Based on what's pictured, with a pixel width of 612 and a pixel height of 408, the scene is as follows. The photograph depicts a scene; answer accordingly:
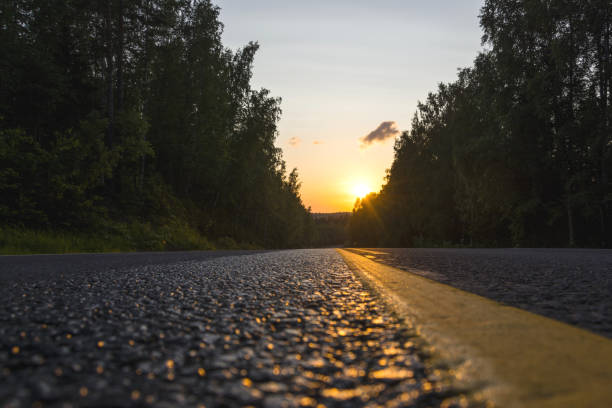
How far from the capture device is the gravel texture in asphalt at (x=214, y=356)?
2.43 feet

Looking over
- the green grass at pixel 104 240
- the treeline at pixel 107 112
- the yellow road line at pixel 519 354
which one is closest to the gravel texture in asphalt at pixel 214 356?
the yellow road line at pixel 519 354

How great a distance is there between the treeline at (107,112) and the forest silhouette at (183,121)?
0.08 meters

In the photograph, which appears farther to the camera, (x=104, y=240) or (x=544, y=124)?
(x=544, y=124)

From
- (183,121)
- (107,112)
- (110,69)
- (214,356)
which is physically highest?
(110,69)

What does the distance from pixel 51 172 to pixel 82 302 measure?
13.6 metres

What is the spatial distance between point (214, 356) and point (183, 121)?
2456cm

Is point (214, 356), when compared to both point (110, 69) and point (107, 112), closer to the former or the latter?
point (107, 112)

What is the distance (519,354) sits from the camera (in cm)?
98

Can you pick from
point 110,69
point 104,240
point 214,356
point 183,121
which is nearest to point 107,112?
point 110,69

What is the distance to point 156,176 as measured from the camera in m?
22.8

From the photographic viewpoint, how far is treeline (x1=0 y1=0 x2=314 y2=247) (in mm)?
12922

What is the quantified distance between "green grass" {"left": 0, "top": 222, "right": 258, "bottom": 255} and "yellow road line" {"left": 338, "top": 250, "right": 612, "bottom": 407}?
10.8 meters

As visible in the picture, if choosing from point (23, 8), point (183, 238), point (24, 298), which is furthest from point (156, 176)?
point (24, 298)

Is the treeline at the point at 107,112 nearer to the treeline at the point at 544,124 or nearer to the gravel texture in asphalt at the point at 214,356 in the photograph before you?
the gravel texture in asphalt at the point at 214,356
